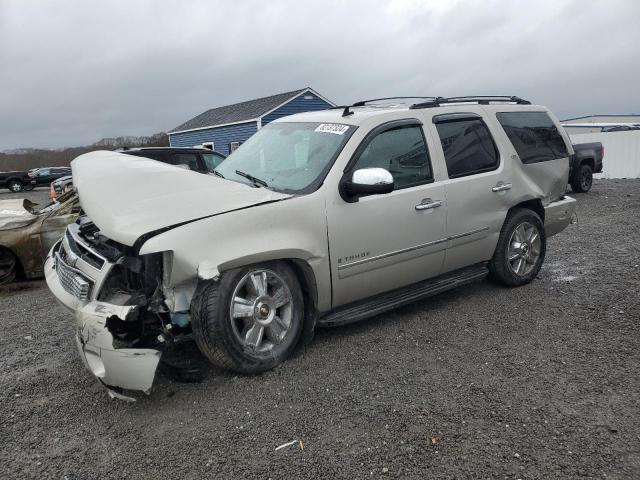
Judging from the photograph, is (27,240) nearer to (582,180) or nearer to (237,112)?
(582,180)

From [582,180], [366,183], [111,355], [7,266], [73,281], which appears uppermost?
[366,183]

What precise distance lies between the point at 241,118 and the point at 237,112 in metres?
2.25

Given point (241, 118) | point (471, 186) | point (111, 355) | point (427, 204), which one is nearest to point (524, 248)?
point (471, 186)

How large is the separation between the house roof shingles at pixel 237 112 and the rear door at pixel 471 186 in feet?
67.5

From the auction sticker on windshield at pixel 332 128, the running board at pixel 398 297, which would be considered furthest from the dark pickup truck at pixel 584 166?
the auction sticker on windshield at pixel 332 128

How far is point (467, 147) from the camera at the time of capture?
465cm

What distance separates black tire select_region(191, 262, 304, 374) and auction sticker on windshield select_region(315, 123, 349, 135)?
124 cm

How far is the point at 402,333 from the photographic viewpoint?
416cm

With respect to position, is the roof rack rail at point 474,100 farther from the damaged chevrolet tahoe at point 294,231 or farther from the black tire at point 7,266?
the black tire at point 7,266

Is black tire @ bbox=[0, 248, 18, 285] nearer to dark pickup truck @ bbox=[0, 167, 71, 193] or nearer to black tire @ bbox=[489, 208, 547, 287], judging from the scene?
black tire @ bbox=[489, 208, 547, 287]

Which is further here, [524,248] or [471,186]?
[524,248]

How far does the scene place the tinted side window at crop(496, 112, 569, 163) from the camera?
5055 mm

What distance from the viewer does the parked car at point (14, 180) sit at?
30.5 meters

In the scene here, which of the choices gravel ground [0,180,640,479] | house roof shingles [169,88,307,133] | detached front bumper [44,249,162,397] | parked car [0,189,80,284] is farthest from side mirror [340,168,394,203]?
house roof shingles [169,88,307,133]
